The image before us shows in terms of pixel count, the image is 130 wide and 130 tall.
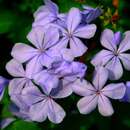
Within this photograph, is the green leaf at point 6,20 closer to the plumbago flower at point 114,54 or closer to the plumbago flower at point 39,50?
the plumbago flower at point 39,50

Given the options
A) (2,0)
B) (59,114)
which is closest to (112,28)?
(59,114)

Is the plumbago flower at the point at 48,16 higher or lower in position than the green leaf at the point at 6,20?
higher

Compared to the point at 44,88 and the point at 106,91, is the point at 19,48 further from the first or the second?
the point at 106,91

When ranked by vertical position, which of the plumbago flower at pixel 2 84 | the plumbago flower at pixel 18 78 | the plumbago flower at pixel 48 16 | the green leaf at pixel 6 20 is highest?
the plumbago flower at pixel 48 16

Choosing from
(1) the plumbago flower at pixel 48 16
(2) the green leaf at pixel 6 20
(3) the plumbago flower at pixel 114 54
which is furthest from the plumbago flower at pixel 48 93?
(2) the green leaf at pixel 6 20

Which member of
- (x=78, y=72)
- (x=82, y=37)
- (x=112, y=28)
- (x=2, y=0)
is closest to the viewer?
(x=78, y=72)
